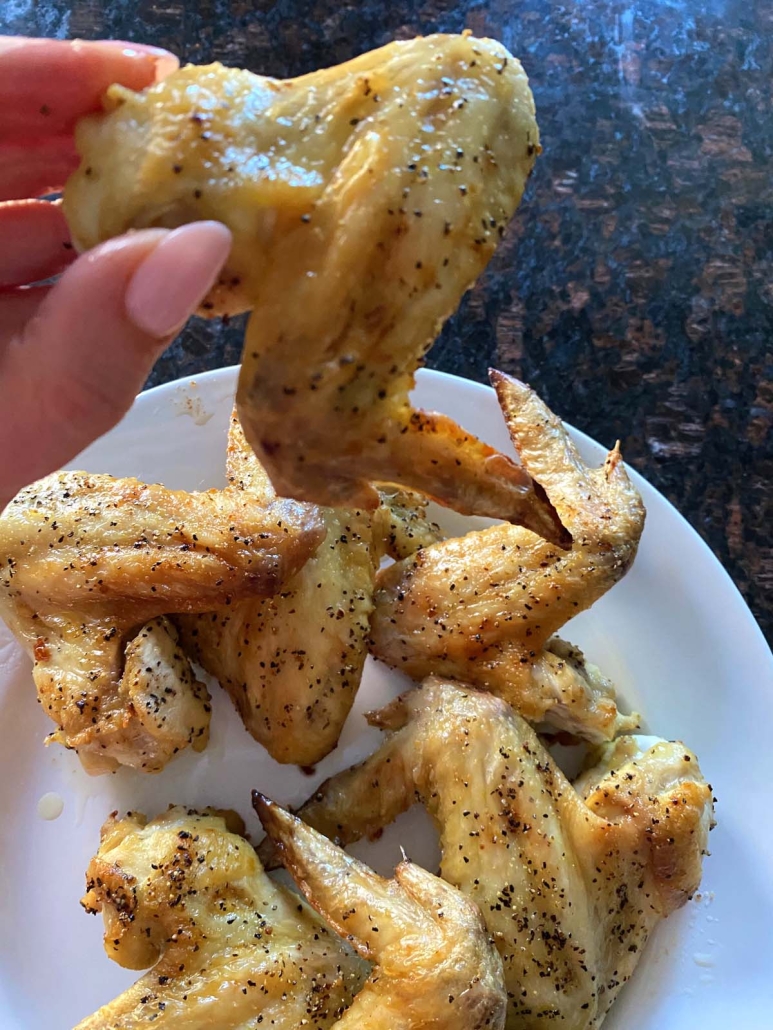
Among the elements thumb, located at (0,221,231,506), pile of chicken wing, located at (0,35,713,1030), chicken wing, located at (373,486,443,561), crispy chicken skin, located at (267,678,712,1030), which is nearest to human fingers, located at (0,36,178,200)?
thumb, located at (0,221,231,506)

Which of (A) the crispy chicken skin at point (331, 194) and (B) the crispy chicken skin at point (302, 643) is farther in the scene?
(B) the crispy chicken skin at point (302, 643)

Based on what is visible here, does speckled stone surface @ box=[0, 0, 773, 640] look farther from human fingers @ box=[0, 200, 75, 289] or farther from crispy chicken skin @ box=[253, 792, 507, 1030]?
crispy chicken skin @ box=[253, 792, 507, 1030]

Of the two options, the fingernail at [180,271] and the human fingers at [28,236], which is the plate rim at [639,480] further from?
the fingernail at [180,271]

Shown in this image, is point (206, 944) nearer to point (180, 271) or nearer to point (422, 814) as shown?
point (422, 814)

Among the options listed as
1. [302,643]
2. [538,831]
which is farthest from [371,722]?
[538,831]

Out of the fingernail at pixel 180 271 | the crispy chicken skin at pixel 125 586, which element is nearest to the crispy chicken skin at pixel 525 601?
the crispy chicken skin at pixel 125 586

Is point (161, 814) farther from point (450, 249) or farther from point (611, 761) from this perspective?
point (450, 249)

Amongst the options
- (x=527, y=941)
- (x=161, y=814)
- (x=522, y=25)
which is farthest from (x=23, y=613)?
(x=522, y=25)
